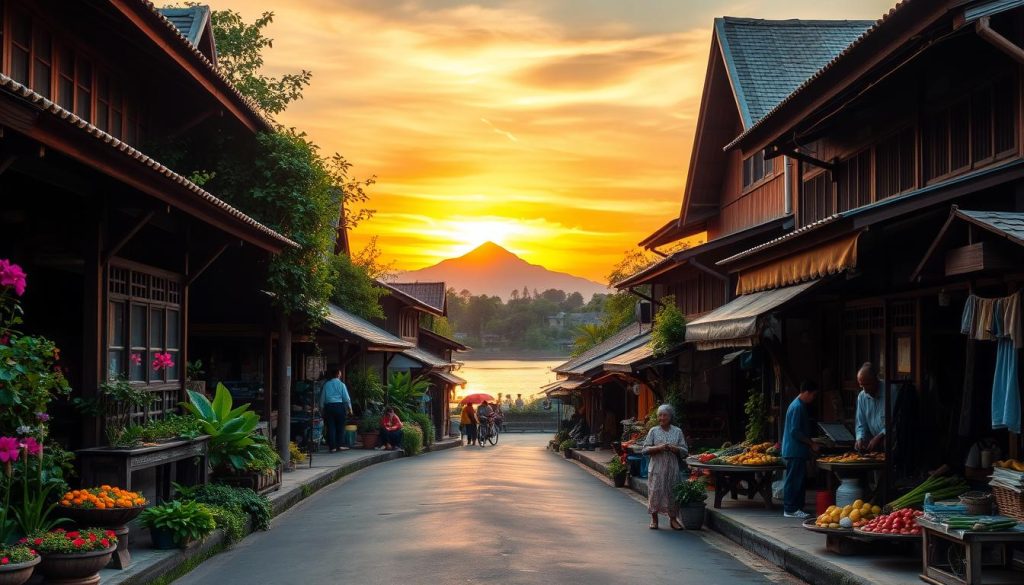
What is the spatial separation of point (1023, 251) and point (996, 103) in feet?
12.4

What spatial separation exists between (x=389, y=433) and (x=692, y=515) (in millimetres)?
18688

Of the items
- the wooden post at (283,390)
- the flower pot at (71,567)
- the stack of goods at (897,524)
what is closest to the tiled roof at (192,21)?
the wooden post at (283,390)

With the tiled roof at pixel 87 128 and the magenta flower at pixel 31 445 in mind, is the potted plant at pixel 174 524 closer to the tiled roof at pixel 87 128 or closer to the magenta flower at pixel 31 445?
the magenta flower at pixel 31 445

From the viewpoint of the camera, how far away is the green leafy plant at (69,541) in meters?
8.77

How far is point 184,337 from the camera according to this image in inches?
609

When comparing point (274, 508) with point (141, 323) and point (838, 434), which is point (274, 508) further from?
point (838, 434)

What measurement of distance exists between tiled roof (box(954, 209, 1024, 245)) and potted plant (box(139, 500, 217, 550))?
7.94m

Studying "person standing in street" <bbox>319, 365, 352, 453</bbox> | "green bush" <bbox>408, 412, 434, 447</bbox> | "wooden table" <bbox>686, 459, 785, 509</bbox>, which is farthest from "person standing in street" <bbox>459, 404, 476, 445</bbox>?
"wooden table" <bbox>686, 459, 785, 509</bbox>

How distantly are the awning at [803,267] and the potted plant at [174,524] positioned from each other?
7306 mm

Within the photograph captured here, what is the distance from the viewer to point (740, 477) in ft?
55.2

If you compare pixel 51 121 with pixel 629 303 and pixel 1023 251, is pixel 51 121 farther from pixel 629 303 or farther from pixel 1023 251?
pixel 629 303

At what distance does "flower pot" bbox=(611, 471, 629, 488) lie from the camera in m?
22.9

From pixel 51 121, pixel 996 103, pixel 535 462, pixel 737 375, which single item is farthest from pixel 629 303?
pixel 51 121

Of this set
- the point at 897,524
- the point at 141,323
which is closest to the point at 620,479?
the point at 141,323
